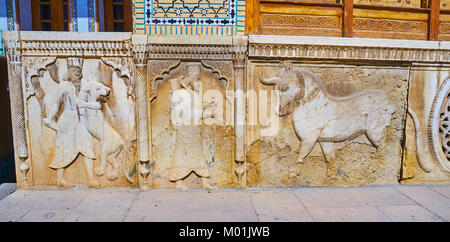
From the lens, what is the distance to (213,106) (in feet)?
11.1

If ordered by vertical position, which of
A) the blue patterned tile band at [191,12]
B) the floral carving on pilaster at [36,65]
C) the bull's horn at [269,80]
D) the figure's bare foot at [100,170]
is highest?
the blue patterned tile band at [191,12]

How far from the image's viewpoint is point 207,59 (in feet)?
10.9

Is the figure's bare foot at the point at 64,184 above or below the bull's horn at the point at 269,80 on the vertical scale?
below

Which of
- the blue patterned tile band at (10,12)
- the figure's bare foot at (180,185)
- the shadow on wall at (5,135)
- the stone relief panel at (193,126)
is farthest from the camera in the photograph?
the shadow on wall at (5,135)

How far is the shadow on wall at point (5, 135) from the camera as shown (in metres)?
4.54

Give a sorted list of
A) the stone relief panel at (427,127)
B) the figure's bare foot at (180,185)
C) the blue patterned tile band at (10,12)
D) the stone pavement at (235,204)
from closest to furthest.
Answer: the stone pavement at (235,204), the figure's bare foot at (180,185), the stone relief panel at (427,127), the blue patterned tile band at (10,12)

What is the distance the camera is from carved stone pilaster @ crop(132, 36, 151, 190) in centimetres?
322

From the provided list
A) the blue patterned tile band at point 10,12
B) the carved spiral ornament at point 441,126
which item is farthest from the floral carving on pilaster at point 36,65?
the carved spiral ornament at point 441,126

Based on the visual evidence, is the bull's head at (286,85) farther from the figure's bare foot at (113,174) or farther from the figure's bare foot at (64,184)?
the figure's bare foot at (64,184)

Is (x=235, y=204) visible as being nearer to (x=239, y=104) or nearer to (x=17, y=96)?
(x=239, y=104)

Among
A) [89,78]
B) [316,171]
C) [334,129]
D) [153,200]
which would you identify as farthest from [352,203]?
[89,78]

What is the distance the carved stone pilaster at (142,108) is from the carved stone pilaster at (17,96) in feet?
4.53

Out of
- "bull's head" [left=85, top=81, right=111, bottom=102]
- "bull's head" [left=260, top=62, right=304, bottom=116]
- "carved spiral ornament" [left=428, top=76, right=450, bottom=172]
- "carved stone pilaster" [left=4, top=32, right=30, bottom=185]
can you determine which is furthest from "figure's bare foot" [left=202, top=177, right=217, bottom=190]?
"carved spiral ornament" [left=428, top=76, right=450, bottom=172]

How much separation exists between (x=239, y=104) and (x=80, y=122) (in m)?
1.95
